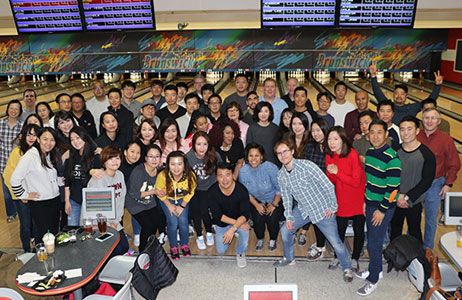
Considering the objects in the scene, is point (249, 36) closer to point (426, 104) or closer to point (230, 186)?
point (426, 104)

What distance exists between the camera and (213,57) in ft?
28.5

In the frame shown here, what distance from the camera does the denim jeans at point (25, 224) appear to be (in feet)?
10.7

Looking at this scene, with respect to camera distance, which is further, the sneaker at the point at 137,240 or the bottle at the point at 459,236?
the sneaker at the point at 137,240

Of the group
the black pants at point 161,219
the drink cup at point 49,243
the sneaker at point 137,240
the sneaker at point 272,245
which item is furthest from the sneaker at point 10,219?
the sneaker at point 272,245

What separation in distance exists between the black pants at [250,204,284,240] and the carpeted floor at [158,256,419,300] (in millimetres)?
235

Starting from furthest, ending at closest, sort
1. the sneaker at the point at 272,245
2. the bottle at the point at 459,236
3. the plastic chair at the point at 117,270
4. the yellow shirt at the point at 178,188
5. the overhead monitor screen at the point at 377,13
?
the overhead monitor screen at the point at 377,13, the sneaker at the point at 272,245, the yellow shirt at the point at 178,188, the plastic chair at the point at 117,270, the bottle at the point at 459,236

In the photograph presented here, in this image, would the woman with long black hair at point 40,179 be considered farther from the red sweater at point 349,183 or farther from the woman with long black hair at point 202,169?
the red sweater at point 349,183

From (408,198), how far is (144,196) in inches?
70.2

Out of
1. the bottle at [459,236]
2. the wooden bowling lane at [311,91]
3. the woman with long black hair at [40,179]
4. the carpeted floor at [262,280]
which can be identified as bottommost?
the carpeted floor at [262,280]

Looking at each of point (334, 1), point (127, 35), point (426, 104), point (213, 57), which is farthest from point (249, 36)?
point (426, 104)

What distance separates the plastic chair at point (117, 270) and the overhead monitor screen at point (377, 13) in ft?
14.2

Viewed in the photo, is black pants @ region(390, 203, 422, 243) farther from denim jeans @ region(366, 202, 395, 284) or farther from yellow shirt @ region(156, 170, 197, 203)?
yellow shirt @ region(156, 170, 197, 203)

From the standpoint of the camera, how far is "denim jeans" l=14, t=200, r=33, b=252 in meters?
3.27

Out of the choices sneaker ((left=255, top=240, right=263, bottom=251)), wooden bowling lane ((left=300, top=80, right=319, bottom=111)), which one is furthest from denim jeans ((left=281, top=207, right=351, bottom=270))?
wooden bowling lane ((left=300, top=80, right=319, bottom=111))
